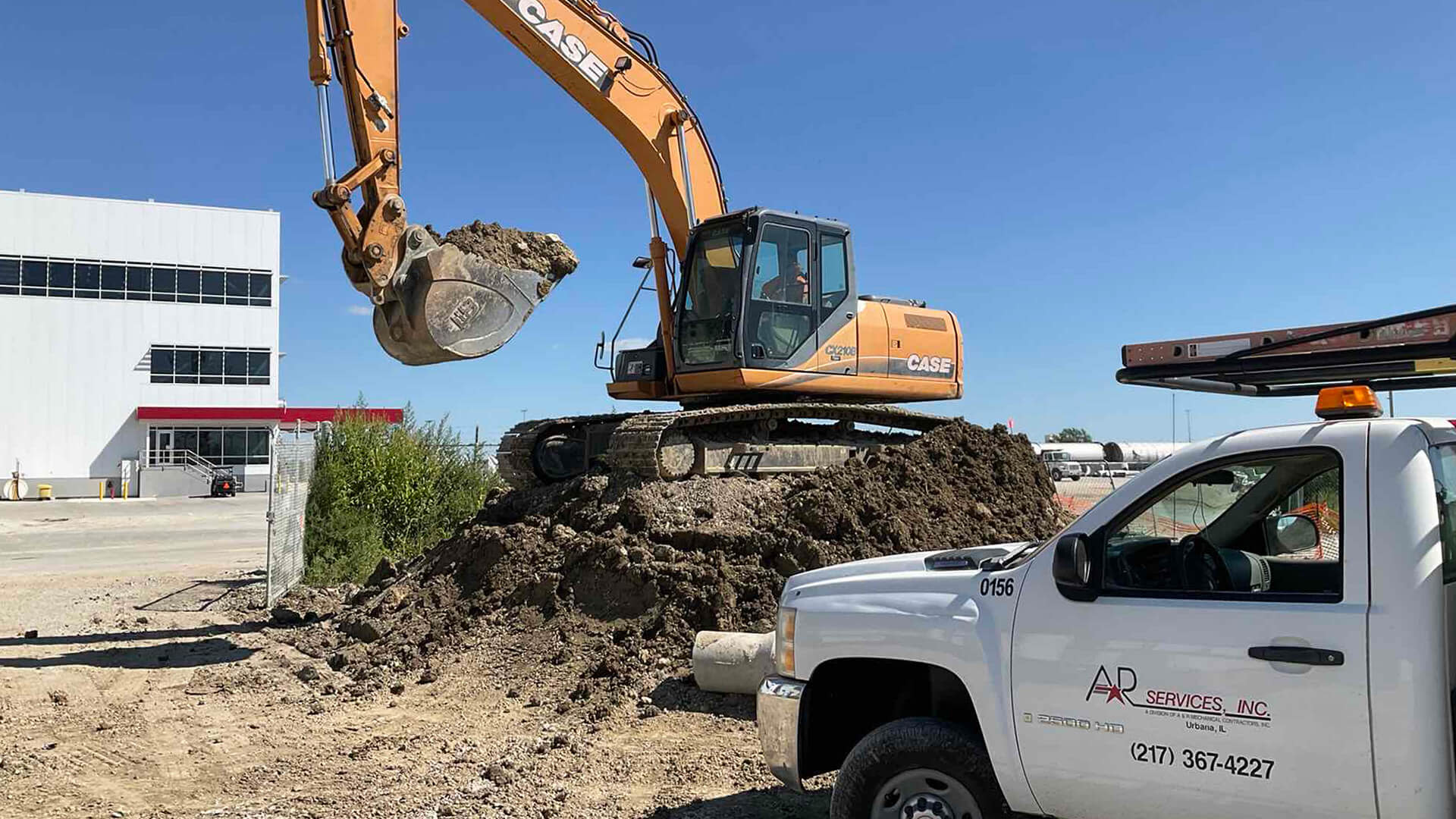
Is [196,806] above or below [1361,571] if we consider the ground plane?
below

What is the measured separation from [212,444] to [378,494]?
1434 inches

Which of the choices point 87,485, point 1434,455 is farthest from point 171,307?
point 1434,455

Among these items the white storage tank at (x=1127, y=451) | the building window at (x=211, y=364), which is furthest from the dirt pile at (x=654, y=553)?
the building window at (x=211, y=364)

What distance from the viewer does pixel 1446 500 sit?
357 centimetres

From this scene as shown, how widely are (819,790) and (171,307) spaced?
48.7m

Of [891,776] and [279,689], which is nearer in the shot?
[891,776]

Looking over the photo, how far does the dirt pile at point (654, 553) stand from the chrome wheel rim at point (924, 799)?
4.18 metres

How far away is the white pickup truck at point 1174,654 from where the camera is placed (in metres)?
3.42

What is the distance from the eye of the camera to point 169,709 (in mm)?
8227

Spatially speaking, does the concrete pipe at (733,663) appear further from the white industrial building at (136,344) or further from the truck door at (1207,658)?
the white industrial building at (136,344)

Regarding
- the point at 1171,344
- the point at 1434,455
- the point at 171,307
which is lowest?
the point at 1434,455

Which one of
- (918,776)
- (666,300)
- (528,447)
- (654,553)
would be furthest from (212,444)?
(918,776)

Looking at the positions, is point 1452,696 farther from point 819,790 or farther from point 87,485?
point 87,485

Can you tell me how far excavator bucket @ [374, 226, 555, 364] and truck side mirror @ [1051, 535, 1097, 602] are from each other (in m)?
6.97
